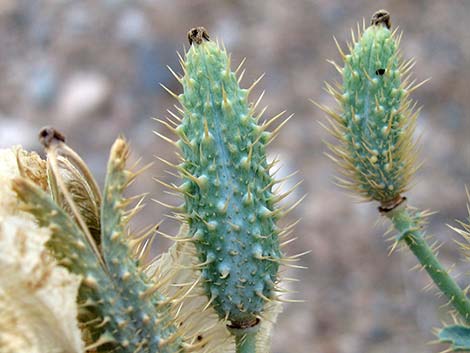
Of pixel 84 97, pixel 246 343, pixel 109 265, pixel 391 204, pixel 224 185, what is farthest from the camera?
pixel 84 97

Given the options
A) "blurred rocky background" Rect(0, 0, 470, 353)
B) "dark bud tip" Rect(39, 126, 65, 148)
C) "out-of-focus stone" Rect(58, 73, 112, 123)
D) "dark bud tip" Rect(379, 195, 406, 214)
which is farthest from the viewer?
"out-of-focus stone" Rect(58, 73, 112, 123)

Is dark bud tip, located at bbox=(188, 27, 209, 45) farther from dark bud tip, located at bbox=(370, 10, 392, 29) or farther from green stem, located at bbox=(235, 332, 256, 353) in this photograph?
green stem, located at bbox=(235, 332, 256, 353)

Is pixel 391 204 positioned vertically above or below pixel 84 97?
below

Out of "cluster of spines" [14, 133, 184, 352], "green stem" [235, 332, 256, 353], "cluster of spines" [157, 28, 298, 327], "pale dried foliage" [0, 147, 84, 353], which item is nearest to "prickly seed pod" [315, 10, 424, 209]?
"cluster of spines" [157, 28, 298, 327]

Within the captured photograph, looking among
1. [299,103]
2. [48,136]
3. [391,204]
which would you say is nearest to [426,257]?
[391,204]

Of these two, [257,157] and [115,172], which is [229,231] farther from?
[115,172]

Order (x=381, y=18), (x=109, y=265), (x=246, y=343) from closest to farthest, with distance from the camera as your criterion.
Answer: (x=109, y=265) → (x=246, y=343) → (x=381, y=18)

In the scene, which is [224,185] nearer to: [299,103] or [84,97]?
[299,103]
